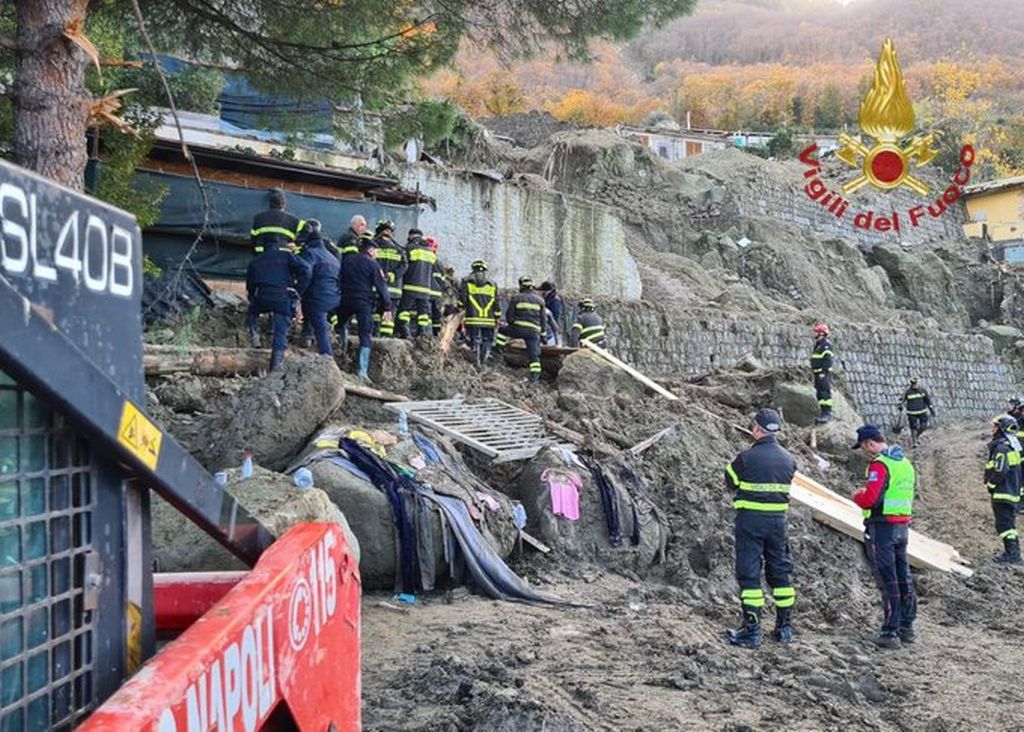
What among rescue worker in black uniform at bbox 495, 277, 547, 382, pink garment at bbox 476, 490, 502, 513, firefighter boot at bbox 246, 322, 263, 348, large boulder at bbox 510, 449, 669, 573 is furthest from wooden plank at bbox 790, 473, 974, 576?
firefighter boot at bbox 246, 322, 263, 348

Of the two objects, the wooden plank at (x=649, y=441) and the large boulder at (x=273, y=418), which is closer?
the large boulder at (x=273, y=418)

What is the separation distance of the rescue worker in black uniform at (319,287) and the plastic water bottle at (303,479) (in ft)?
12.1

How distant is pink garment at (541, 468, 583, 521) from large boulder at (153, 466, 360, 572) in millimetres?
2522

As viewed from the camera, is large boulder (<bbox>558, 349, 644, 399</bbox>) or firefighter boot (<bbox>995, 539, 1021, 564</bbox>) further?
large boulder (<bbox>558, 349, 644, 399</bbox>)

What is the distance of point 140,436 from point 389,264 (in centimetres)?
1120

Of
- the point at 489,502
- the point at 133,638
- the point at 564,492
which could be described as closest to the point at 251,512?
the point at 133,638

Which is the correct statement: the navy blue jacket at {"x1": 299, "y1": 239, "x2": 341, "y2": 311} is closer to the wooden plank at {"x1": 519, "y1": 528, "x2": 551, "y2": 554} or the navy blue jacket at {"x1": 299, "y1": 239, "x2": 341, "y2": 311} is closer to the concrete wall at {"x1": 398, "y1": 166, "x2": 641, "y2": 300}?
the wooden plank at {"x1": 519, "y1": 528, "x2": 551, "y2": 554}

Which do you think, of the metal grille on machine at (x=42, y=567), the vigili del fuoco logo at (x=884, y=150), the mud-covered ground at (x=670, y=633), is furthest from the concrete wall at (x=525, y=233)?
the metal grille on machine at (x=42, y=567)

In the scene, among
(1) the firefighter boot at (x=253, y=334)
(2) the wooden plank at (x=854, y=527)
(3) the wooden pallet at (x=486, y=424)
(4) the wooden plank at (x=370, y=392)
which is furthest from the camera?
(1) the firefighter boot at (x=253, y=334)

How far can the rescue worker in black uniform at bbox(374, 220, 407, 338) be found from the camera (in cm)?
1248

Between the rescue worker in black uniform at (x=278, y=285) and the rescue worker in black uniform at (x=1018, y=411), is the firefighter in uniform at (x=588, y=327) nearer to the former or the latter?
the rescue worker in black uniform at (x=1018, y=411)

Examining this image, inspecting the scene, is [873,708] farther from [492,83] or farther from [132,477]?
[492,83]

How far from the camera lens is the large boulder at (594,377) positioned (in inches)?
540

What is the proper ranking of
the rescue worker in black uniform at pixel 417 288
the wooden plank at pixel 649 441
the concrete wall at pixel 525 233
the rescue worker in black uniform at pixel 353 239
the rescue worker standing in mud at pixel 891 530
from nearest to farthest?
1. the rescue worker standing in mud at pixel 891 530
2. the wooden plank at pixel 649 441
3. the rescue worker in black uniform at pixel 353 239
4. the rescue worker in black uniform at pixel 417 288
5. the concrete wall at pixel 525 233
